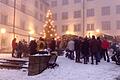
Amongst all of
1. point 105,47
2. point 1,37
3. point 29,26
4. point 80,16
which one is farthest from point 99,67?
point 80,16

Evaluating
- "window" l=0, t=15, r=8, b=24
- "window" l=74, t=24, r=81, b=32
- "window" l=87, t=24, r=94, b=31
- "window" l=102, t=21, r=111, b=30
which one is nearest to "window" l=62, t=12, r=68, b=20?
"window" l=74, t=24, r=81, b=32

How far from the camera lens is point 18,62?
869 inches

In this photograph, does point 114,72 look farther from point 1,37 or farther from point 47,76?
point 1,37

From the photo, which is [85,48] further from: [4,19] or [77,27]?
[77,27]

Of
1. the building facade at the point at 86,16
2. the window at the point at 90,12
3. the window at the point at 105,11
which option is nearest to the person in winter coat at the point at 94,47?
the building facade at the point at 86,16

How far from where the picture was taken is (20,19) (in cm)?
5194

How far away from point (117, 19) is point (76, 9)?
9.40 m

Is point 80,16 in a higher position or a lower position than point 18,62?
higher

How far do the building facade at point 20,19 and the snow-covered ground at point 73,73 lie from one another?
26201mm

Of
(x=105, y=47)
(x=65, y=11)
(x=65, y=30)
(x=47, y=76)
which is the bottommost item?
(x=47, y=76)

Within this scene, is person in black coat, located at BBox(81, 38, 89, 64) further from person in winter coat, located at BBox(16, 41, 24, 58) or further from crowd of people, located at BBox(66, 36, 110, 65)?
person in winter coat, located at BBox(16, 41, 24, 58)

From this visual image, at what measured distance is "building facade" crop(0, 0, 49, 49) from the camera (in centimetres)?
4691

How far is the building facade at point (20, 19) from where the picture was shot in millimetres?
46906

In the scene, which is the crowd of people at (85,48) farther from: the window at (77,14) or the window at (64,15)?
the window at (64,15)
